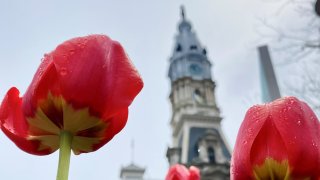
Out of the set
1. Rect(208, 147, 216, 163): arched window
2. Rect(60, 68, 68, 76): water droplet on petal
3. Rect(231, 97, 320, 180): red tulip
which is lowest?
Rect(231, 97, 320, 180): red tulip

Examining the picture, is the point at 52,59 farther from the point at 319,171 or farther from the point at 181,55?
the point at 181,55

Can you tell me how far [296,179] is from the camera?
1.59 ft

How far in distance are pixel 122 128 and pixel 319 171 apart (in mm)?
248

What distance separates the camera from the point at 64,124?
48 cm

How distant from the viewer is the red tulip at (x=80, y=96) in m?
0.48

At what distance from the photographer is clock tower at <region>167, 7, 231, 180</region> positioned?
21500 mm

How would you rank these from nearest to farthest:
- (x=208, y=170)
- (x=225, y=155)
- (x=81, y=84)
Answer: (x=81, y=84)
(x=208, y=170)
(x=225, y=155)

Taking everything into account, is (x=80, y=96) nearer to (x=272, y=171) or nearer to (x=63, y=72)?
(x=63, y=72)

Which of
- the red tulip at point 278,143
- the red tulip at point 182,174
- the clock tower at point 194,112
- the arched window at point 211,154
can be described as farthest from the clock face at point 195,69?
the red tulip at point 278,143

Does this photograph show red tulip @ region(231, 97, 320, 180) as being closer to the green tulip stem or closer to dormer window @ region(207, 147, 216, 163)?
the green tulip stem

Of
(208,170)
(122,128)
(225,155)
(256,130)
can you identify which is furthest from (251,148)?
(225,155)

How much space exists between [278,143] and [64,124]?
261 mm

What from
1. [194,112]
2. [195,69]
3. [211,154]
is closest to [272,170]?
[211,154]

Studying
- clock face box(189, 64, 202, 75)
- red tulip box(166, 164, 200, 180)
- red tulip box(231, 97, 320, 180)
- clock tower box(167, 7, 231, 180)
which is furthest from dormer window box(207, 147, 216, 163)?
red tulip box(231, 97, 320, 180)
